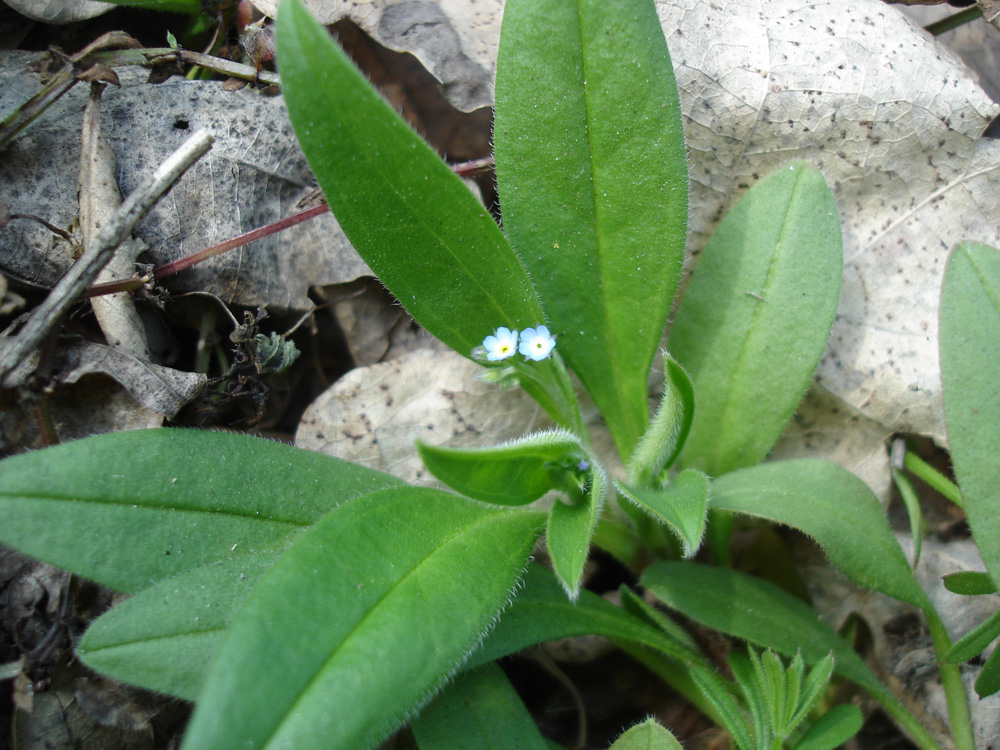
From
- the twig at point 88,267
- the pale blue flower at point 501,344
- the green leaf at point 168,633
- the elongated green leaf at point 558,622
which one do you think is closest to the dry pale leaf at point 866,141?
the pale blue flower at point 501,344

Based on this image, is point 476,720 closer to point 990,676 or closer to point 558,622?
point 558,622

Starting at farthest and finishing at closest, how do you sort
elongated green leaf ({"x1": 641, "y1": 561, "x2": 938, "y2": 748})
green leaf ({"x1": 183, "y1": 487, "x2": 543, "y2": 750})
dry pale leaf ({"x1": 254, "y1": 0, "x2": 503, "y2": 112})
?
1. dry pale leaf ({"x1": 254, "y1": 0, "x2": 503, "y2": 112})
2. elongated green leaf ({"x1": 641, "y1": 561, "x2": 938, "y2": 748})
3. green leaf ({"x1": 183, "y1": 487, "x2": 543, "y2": 750})

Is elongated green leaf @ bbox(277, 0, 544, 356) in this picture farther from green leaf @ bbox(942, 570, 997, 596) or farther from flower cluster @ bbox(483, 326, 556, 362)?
green leaf @ bbox(942, 570, 997, 596)

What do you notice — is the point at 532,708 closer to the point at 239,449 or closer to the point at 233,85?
the point at 239,449

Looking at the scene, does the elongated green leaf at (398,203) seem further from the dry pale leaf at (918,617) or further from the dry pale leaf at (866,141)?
the dry pale leaf at (918,617)

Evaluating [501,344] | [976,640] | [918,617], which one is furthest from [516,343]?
[918,617]

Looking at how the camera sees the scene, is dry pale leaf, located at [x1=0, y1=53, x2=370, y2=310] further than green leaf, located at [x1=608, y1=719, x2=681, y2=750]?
Yes

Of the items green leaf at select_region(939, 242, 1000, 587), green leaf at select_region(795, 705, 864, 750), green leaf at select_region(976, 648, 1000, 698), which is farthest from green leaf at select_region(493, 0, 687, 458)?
green leaf at select_region(976, 648, 1000, 698)
